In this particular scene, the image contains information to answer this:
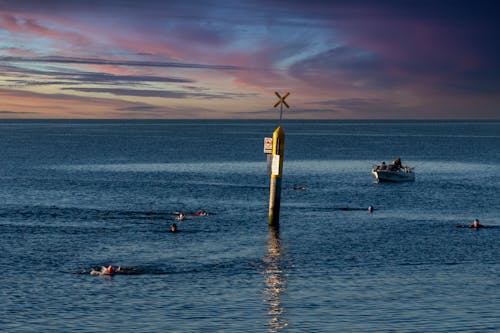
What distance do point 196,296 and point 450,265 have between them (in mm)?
17775

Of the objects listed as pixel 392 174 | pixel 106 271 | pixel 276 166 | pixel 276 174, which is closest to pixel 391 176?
pixel 392 174

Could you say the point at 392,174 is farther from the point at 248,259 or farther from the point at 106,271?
the point at 106,271

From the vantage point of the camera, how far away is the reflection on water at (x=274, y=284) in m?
34.3

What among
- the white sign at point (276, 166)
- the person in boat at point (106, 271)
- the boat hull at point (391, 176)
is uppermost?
the white sign at point (276, 166)

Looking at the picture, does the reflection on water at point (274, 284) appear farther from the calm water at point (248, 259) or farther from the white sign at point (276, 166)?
the white sign at point (276, 166)

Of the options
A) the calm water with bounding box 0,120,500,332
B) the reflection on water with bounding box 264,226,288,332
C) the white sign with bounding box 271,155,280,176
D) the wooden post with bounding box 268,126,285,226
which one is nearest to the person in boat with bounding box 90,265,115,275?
the calm water with bounding box 0,120,500,332

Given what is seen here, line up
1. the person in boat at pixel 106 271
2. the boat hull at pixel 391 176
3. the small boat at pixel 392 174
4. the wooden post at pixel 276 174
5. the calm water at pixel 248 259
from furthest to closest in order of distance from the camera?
the small boat at pixel 392 174
the boat hull at pixel 391 176
the wooden post at pixel 276 174
the person in boat at pixel 106 271
the calm water at pixel 248 259

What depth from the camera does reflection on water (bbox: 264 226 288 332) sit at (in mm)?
34312

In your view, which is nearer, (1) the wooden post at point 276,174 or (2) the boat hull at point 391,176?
A: (1) the wooden post at point 276,174

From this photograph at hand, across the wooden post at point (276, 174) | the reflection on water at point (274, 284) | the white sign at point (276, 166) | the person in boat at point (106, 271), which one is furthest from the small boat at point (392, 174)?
the person in boat at point (106, 271)

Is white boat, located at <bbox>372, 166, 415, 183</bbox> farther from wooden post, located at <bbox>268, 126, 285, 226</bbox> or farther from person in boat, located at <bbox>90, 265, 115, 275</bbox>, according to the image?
person in boat, located at <bbox>90, 265, 115, 275</bbox>

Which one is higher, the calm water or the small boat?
the small boat

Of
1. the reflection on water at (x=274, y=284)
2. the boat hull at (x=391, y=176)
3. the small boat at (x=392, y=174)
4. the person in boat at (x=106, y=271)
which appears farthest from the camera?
the small boat at (x=392, y=174)

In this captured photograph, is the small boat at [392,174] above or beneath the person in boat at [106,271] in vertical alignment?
above
